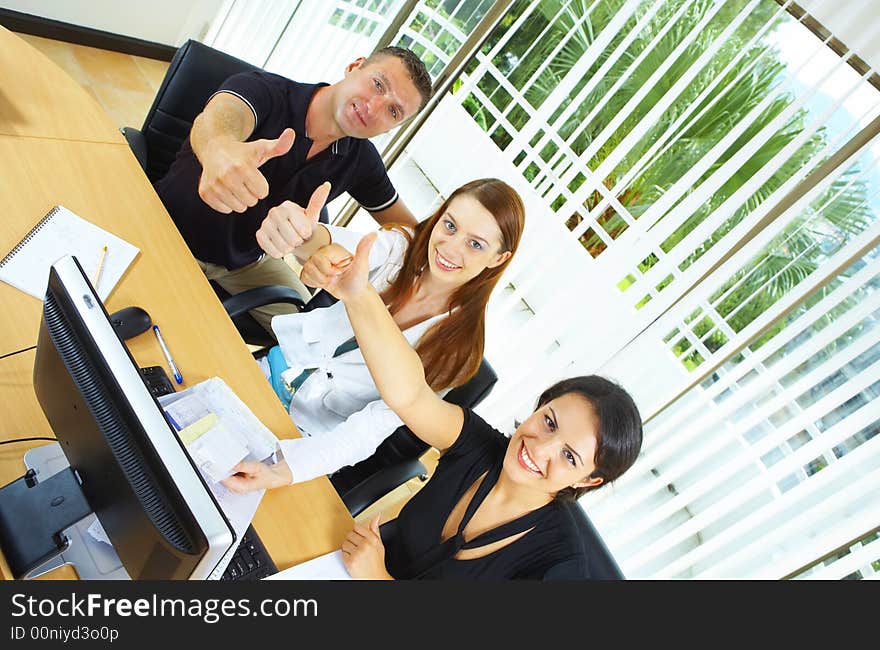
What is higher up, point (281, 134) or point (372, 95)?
point (372, 95)

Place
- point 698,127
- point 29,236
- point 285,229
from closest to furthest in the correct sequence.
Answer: point 285,229, point 29,236, point 698,127

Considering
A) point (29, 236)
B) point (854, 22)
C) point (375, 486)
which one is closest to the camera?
point (29, 236)

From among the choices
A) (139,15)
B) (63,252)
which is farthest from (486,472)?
(139,15)

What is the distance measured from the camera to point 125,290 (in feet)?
4.81

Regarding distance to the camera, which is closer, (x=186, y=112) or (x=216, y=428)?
(x=216, y=428)

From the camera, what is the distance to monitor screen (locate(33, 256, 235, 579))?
0.75 m

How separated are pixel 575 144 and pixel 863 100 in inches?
39.1

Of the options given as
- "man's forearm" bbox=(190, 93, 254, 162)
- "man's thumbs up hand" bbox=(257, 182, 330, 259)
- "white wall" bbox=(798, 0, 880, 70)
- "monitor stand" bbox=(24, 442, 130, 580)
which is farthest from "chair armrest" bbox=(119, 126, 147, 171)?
"white wall" bbox=(798, 0, 880, 70)

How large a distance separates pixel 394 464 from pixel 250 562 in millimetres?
511

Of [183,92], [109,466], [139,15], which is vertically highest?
[109,466]

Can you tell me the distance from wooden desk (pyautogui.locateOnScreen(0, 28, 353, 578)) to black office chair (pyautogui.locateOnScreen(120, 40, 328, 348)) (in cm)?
14

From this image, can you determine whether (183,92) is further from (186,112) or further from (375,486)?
(375,486)

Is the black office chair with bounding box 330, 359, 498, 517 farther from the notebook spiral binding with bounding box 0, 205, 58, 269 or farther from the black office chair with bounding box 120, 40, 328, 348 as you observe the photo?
the notebook spiral binding with bounding box 0, 205, 58, 269

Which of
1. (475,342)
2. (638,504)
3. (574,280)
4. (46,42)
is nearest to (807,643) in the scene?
(475,342)
